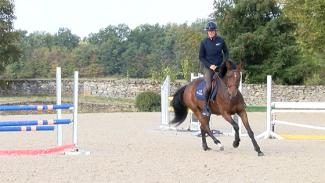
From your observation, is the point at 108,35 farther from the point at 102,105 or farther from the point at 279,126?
the point at 279,126

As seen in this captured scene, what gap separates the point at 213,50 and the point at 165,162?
3.17 m

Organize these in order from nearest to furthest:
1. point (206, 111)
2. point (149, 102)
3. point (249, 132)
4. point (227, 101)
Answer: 1. point (249, 132)
2. point (227, 101)
3. point (206, 111)
4. point (149, 102)

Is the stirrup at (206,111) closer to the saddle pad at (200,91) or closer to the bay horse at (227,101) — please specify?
the bay horse at (227,101)

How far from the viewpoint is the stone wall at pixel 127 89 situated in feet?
139

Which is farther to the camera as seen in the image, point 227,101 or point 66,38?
point 66,38

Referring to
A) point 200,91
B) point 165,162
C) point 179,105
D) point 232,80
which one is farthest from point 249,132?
point 179,105

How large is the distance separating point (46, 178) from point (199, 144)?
6228 millimetres

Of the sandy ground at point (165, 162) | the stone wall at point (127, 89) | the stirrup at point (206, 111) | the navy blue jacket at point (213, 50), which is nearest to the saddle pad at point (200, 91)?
the stirrup at point (206, 111)

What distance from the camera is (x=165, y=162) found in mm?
10680

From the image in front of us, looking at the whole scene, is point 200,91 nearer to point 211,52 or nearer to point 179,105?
point 211,52

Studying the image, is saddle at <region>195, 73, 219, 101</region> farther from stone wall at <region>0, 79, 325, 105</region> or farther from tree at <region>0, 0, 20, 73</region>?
tree at <region>0, 0, 20, 73</region>

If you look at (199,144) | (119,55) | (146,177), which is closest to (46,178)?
(146,177)

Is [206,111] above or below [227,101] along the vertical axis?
below

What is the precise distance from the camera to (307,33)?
3189 centimetres
